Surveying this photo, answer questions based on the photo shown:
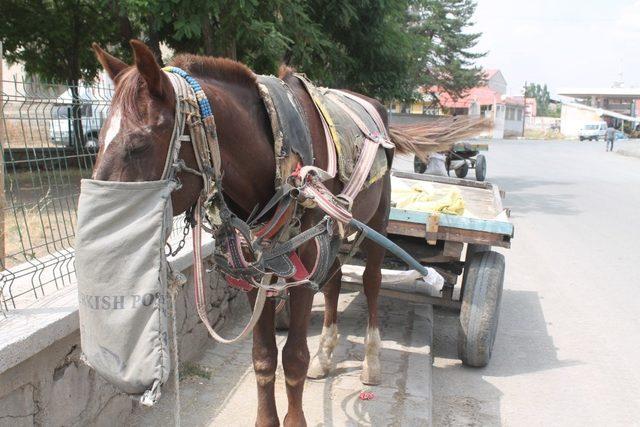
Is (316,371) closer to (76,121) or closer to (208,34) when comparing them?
(76,121)

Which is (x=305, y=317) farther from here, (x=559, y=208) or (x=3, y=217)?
(x=559, y=208)

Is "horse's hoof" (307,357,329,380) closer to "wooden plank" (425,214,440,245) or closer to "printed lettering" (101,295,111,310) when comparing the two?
"wooden plank" (425,214,440,245)

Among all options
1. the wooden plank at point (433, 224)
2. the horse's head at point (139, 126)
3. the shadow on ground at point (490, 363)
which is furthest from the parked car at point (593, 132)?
the horse's head at point (139, 126)

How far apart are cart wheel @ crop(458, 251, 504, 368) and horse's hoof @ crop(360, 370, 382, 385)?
26.7 inches

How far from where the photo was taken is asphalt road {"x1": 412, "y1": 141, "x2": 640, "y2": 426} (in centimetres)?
358

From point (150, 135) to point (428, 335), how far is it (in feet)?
11.0

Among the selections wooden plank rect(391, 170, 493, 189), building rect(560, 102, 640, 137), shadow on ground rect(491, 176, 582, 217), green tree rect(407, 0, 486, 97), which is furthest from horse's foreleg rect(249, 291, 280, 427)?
building rect(560, 102, 640, 137)

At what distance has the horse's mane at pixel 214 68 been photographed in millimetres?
2035

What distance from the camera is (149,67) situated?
162cm

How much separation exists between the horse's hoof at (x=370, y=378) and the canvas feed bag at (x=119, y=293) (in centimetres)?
231

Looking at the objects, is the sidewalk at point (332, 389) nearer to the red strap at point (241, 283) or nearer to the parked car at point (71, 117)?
the red strap at point (241, 283)

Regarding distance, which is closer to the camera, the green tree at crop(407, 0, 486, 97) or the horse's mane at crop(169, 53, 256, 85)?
the horse's mane at crop(169, 53, 256, 85)

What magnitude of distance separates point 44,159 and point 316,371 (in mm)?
2111

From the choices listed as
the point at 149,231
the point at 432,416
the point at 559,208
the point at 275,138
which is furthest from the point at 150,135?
the point at 559,208
